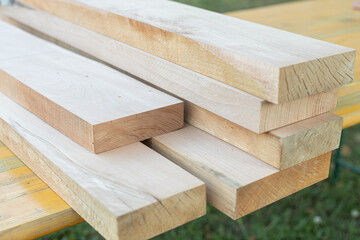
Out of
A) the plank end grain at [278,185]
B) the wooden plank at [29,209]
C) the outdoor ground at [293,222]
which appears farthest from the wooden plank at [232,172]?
the outdoor ground at [293,222]

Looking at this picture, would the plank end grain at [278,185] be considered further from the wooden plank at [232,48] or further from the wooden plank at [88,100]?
the wooden plank at [88,100]

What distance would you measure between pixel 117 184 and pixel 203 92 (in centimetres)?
35

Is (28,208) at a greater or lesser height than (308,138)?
lesser

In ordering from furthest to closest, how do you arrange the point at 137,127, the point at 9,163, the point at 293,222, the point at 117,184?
the point at 293,222 < the point at 9,163 < the point at 137,127 < the point at 117,184

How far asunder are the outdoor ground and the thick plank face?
141 centimetres

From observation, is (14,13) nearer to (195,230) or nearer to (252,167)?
(195,230)

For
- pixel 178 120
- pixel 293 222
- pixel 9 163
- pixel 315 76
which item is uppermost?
pixel 315 76

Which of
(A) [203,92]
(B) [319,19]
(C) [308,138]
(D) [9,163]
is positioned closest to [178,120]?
(A) [203,92]

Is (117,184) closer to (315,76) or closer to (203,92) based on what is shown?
(203,92)

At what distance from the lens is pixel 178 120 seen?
51.4 inches

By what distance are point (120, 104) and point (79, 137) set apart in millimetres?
137

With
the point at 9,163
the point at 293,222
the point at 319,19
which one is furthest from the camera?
the point at 293,222

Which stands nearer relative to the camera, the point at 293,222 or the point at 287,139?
the point at 287,139

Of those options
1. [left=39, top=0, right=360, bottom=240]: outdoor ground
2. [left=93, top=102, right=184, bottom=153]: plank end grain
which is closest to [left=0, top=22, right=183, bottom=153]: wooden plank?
[left=93, top=102, right=184, bottom=153]: plank end grain
